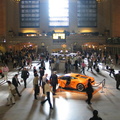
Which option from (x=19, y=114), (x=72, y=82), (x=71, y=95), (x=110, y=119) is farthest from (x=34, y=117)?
(x=72, y=82)

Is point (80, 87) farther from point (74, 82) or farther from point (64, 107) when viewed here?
point (64, 107)

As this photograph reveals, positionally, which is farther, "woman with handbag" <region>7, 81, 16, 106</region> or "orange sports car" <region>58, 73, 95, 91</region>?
"orange sports car" <region>58, 73, 95, 91</region>

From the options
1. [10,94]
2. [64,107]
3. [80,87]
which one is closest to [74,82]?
[80,87]

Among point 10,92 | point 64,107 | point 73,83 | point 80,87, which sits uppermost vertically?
point 10,92

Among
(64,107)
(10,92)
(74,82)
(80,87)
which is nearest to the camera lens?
(64,107)

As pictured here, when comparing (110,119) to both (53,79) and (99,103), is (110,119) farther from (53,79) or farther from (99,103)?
(53,79)

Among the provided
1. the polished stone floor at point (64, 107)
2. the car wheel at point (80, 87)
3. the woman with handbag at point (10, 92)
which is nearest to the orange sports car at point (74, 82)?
the car wheel at point (80, 87)

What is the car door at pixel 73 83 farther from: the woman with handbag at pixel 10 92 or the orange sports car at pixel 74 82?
the woman with handbag at pixel 10 92

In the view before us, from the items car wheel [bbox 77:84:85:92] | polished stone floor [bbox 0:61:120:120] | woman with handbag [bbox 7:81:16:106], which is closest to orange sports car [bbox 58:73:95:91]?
car wheel [bbox 77:84:85:92]

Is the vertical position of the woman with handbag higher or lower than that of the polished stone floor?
higher

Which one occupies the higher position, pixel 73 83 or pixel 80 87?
pixel 73 83

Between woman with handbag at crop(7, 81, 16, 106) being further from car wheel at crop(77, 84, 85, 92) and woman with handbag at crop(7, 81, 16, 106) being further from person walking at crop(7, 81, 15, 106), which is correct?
car wheel at crop(77, 84, 85, 92)

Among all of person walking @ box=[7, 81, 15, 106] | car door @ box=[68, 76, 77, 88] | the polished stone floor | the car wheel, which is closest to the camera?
the polished stone floor

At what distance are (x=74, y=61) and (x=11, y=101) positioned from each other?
1456cm
